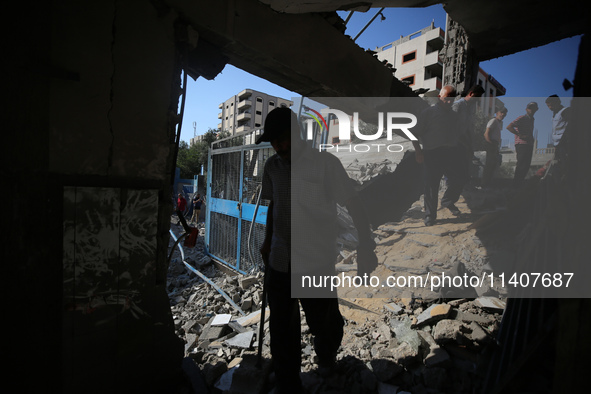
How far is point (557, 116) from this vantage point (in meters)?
3.61

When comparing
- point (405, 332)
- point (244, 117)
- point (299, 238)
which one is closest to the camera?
point (299, 238)

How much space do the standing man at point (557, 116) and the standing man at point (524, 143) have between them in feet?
1.02

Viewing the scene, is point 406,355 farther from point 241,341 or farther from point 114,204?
point 114,204

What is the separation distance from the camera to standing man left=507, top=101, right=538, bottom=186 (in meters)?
4.12

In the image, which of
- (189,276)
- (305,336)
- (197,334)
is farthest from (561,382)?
(189,276)

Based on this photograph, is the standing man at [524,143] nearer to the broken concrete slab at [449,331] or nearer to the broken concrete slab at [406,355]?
the broken concrete slab at [449,331]

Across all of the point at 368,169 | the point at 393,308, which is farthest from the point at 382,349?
the point at 368,169

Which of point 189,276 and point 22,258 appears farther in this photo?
point 189,276

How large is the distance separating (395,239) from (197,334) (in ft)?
11.6

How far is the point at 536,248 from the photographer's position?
Answer: 5.58ft

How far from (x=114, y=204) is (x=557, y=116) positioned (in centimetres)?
512

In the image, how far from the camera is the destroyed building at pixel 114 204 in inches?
57.2

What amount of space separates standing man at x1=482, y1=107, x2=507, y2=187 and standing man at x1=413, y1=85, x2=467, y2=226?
1.15 feet

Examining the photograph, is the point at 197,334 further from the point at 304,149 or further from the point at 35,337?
the point at 304,149
